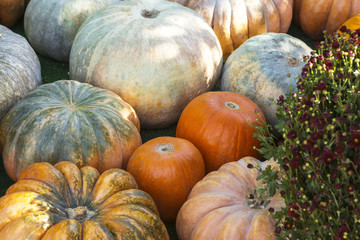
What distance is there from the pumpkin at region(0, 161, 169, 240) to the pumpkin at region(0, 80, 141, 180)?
251mm

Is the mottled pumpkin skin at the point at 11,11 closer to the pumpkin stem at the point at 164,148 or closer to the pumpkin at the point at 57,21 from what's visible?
the pumpkin at the point at 57,21

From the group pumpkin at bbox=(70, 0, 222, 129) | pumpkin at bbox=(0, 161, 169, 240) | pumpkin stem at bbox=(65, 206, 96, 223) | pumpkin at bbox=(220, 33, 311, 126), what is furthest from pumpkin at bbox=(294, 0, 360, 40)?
pumpkin stem at bbox=(65, 206, 96, 223)

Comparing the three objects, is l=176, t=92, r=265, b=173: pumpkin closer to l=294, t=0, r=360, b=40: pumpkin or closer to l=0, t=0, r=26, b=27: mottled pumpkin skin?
l=294, t=0, r=360, b=40: pumpkin

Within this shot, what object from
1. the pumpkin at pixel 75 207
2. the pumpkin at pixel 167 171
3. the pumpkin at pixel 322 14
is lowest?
the pumpkin at pixel 167 171

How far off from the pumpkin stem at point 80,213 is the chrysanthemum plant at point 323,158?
0.96m

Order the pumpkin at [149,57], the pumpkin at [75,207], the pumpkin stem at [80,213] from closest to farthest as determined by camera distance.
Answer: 1. the pumpkin at [75,207]
2. the pumpkin stem at [80,213]
3. the pumpkin at [149,57]

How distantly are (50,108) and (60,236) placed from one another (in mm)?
1176

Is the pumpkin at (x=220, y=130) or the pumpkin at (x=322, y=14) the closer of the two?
the pumpkin at (x=220, y=130)

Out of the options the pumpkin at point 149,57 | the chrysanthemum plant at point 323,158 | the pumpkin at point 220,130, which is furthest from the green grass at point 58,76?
the chrysanthemum plant at point 323,158

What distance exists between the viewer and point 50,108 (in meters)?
3.22

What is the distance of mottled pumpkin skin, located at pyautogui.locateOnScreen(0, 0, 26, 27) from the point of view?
15.8 ft

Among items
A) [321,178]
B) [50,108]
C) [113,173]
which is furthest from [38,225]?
[321,178]

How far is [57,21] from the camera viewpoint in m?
4.42

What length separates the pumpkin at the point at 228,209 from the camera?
2553mm
